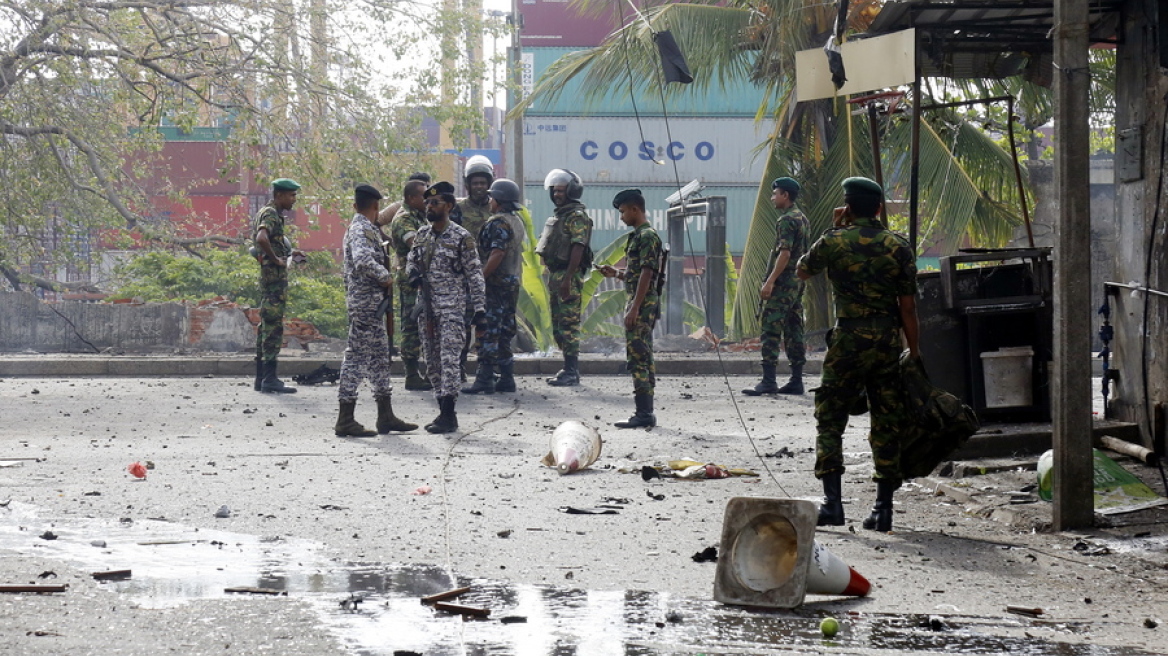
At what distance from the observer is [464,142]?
688 inches

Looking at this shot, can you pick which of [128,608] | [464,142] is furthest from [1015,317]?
[464,142]

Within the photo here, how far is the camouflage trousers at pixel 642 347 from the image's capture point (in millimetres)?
9930

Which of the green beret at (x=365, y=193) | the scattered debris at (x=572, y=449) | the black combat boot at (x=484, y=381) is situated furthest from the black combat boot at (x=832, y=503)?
the black combat boot at (x=484, y=381)

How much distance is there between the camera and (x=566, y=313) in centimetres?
1280

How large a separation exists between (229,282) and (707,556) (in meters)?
15.7

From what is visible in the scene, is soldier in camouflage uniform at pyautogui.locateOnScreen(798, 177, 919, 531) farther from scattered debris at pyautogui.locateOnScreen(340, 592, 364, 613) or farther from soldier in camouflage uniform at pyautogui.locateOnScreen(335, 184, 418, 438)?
soldier in camouflage uniform at pyautogui.locateOnScreen(335, 184, 418, 438)

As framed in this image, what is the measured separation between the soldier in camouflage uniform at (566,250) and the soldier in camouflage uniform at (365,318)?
2.83 m

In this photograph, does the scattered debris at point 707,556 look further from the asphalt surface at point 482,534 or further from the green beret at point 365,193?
the green beret at point 365,193

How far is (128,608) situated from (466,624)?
1.15 meters

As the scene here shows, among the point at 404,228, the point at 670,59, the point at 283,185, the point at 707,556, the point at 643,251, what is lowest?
the point at 707,556

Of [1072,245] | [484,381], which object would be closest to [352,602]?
[1072,245]

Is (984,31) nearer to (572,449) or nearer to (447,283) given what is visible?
(572,449)

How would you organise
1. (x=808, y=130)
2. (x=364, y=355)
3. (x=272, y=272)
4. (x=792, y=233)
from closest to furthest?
(x=364, y=355), (x=792, y=233), (x=272, y=272), (x=808, y=130)

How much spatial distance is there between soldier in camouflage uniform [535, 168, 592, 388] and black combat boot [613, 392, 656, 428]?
255 centimetres
